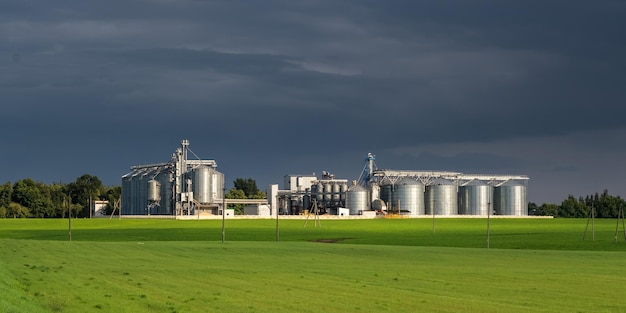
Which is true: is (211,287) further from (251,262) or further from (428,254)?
(428,254)

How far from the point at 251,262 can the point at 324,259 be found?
698cm

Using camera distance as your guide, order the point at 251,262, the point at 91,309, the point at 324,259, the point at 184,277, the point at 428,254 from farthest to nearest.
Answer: the point at 428,254
the point at 324,259
the point at 251,262
the point at 184,277
the point at 91,309

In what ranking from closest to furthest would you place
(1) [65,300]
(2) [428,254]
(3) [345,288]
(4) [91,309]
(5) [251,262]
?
A: (4) [91,309] → (1) [65,300] → (3) [345,288] → (5) [251,262] → (2) [428,254]

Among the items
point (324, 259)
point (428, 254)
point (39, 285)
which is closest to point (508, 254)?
point (428, 254)

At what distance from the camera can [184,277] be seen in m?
46.3

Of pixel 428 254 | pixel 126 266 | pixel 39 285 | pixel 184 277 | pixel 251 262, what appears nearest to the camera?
pixel 39 285

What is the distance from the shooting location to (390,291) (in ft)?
132

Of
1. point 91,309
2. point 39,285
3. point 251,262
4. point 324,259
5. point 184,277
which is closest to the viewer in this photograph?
point 91,309

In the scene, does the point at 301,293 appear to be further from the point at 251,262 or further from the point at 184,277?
the point at 251,262

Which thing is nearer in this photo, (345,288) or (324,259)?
(345,288)

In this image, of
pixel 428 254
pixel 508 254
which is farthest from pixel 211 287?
pixel 508 254

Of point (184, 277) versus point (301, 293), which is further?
point (184, 277)

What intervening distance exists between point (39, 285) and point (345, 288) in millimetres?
13571

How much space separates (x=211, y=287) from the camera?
41.0 meters
